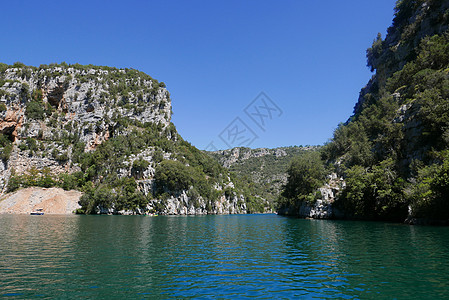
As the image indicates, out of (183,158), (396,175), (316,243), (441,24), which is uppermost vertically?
→ (441,24)

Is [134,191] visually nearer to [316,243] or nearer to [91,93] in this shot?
[91,93]

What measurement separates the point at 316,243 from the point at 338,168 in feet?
203

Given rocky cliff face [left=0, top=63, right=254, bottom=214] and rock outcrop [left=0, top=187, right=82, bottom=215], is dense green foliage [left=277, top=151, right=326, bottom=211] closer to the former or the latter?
rocky cliff face [left=0, top=63, right=254, bottom=214]

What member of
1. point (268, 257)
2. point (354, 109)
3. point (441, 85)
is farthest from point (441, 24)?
point (268, 257)

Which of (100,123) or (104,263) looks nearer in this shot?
(104,263)

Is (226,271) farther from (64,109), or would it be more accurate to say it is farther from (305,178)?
(64,109)

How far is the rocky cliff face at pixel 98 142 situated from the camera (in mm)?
122750

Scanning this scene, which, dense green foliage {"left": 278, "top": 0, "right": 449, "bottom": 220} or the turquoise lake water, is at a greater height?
dense green foliage {"left": 278, "top": 0, "right": 449, "bottom": 220}

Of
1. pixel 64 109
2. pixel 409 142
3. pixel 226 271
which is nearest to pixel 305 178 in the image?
pixel 409 142

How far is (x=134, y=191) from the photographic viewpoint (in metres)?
120

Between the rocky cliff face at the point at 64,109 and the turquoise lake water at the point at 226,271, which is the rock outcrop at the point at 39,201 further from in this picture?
the turquoise lake water at the point at 226,271

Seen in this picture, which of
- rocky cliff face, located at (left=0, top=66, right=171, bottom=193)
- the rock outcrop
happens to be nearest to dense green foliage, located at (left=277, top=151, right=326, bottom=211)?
the rock outcrop

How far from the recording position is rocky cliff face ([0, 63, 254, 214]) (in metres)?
123

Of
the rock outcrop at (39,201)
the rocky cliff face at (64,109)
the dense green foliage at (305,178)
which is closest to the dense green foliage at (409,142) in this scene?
the dense green foliage at (305,178)
